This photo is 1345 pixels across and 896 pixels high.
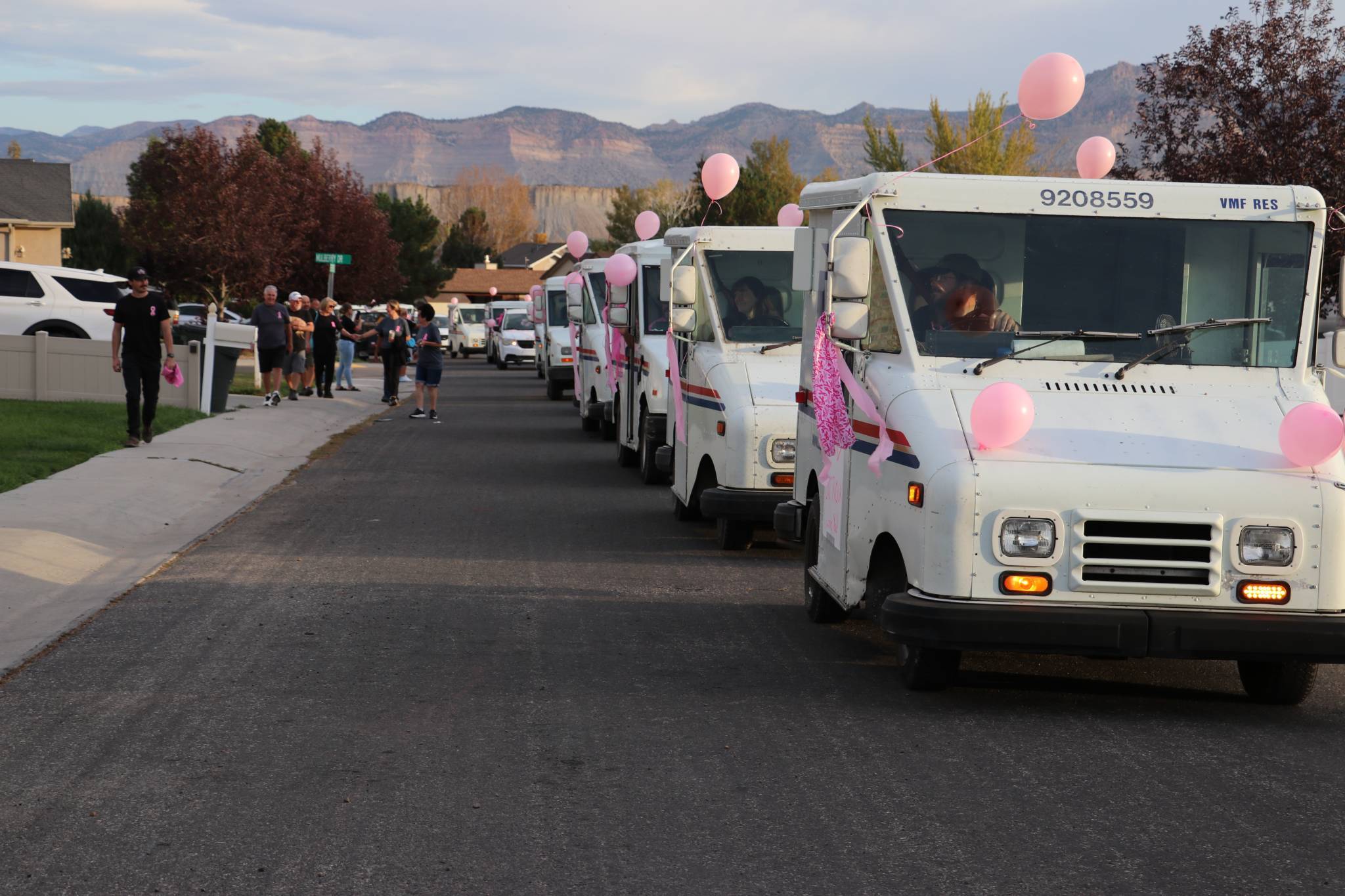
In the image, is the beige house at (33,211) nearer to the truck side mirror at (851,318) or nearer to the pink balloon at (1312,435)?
the truck side mirror at (851,318)

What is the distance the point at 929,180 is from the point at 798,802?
3543mm

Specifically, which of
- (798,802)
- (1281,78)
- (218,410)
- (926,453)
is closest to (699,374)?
(926,453)

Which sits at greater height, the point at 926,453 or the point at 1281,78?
the point at 1281,78

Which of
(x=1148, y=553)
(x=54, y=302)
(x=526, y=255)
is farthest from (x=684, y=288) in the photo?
(x=526, y=255)

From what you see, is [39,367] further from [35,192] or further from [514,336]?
[35,192]

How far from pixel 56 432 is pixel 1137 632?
14.6 metres

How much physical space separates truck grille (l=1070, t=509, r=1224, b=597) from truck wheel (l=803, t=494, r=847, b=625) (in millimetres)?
2323

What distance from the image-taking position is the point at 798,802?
5.48 meters

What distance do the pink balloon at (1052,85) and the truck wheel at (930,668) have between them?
339 centimetres

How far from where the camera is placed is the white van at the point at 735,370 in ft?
36.2

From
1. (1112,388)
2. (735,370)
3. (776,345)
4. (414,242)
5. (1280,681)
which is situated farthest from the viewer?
(414,242)

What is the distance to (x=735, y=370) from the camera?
38.2ft

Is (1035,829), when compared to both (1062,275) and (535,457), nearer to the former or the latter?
(1062,275)

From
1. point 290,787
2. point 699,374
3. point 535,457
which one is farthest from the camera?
point 535,457
